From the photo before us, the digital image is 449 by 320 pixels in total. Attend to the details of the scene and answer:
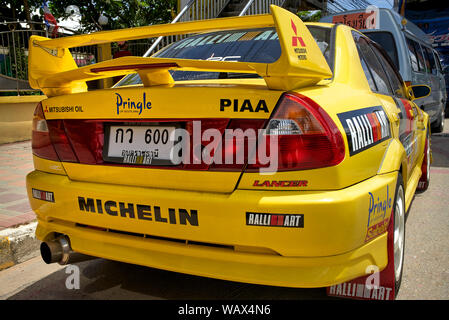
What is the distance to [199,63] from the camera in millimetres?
1913

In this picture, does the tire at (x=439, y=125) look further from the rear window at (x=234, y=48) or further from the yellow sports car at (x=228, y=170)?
Result: the yellow sports car at (x=228, y=170)

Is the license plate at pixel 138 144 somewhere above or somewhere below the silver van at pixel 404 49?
below

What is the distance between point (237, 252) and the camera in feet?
6.10

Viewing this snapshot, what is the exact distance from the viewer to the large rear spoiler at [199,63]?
6.07ft

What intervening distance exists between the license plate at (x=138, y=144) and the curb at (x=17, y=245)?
1.59m

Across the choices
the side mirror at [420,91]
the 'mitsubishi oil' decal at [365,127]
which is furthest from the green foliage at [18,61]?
the 'mitsubishi oil' decal at [365,127]

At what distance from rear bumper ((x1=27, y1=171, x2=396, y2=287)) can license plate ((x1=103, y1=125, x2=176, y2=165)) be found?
139 millimetres

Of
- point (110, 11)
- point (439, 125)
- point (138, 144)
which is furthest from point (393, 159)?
point (110, 11)

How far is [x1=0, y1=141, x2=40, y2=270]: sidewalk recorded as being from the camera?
3248 millimetres

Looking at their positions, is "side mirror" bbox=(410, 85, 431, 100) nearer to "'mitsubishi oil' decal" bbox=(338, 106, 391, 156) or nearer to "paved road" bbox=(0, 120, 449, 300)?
"paved road" bbox=(0, 120, 449, 300)

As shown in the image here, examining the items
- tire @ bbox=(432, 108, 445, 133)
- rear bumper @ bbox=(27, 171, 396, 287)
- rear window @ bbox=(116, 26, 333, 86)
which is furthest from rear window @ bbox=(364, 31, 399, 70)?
rear bumper @ bbox=(27, 171, 396, 287)

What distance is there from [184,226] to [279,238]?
42 cm

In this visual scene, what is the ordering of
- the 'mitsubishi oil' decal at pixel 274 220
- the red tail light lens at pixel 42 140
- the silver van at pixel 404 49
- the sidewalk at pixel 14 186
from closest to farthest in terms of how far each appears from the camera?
the 'mitsubishi oil' decal at pixel 274 220, the red tail light lens at pixel 42 140, the sidewalk at pixel 14 186, the silver van at pixel 404 49

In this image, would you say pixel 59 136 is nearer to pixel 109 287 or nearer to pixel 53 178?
pixel 53 178
